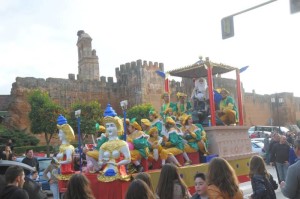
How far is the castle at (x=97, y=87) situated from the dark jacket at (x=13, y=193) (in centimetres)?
3123

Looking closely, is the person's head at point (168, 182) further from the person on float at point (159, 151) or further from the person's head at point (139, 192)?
the person on float at point (159, 151)

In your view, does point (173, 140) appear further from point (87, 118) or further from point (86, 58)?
point (86, 58)

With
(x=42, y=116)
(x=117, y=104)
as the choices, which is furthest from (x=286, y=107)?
(x=42, y=116)

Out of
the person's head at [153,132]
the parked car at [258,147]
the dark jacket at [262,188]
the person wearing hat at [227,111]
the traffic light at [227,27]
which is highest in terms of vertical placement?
the traffic light at [227,27]

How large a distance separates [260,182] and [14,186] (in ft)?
9.97

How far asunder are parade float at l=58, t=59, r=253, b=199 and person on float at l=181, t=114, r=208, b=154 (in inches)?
8.9

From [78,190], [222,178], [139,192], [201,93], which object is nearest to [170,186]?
[222,178]

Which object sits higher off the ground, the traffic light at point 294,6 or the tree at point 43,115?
the traffic light at point 294,6

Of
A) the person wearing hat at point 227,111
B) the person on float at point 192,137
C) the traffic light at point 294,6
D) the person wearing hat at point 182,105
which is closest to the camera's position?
the traffic light at point 294,6

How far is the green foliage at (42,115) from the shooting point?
105ft

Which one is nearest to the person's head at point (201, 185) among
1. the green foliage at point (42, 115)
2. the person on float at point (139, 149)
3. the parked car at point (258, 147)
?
the person on float at point (139, 149)

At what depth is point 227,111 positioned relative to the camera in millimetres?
11562

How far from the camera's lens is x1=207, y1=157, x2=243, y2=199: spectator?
3998 mm

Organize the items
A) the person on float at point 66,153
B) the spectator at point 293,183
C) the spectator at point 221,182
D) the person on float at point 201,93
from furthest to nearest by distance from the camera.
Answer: the person on float at point 201,93
the person on float at point 66,153
the spectator at point 293,183
the spectator at point 221,182
